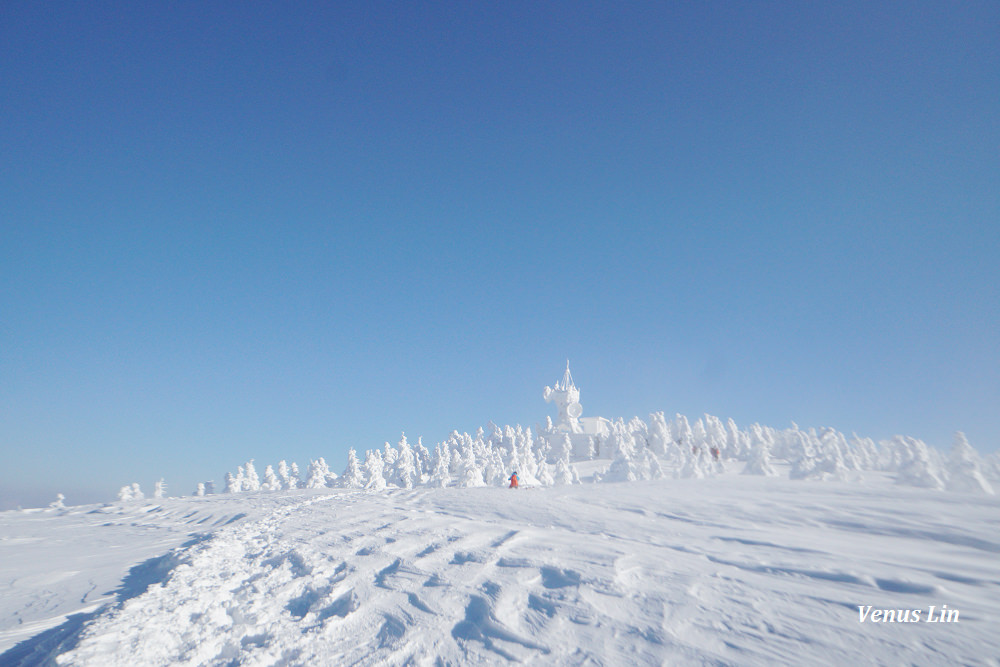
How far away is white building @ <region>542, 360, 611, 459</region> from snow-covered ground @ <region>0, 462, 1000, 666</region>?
50.9 metres

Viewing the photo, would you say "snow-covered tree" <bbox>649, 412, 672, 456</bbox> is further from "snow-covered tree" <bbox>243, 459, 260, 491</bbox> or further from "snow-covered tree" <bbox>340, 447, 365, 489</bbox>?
"snow-covered tree" <bbox>243, 459, 260, 491</bbox>

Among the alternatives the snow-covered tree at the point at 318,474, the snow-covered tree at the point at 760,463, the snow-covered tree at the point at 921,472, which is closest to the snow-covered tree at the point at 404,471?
the snow-covered tree at the point at 318,474

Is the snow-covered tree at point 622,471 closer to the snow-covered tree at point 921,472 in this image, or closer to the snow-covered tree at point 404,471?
the snow-covered tree at point 921,472

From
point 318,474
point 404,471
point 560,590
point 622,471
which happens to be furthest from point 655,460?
point 318,474

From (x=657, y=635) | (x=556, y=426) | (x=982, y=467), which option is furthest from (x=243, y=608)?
(x=556, y=426)

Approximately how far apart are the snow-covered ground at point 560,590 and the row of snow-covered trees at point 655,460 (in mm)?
6730

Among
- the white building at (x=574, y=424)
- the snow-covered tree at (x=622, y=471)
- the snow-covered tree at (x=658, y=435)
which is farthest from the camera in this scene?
the white building at (x=574, y=424)

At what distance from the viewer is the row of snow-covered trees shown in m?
15.5

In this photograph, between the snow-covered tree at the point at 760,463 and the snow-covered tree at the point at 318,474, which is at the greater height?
the snow-covered tree at the point at 318,474

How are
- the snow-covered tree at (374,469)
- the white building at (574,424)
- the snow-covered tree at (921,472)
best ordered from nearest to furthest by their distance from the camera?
the snow-covered tree at (921,472) → the snow-covered tree at (374,469) → the white building at (574,424)

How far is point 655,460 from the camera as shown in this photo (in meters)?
28.0

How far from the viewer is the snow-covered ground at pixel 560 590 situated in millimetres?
4445

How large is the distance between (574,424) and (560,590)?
2466 inches

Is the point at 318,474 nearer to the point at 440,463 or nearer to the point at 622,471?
the point at 440,463
